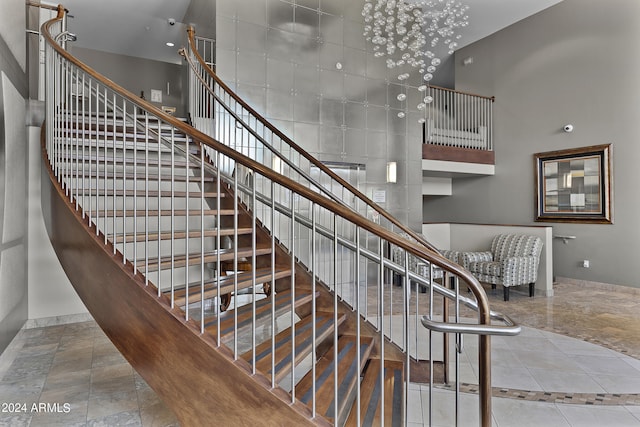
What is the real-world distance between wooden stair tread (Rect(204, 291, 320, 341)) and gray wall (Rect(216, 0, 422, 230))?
3.63m

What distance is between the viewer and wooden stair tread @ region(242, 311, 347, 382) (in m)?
1.94

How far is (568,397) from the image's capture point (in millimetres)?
2650

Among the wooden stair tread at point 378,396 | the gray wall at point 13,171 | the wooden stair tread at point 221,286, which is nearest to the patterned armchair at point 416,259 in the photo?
the wooden stair tread at point 378,396

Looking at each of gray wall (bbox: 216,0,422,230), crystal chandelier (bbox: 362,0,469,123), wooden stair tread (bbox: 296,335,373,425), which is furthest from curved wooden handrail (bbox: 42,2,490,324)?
gray wall (bbox: 216,0,422,230)

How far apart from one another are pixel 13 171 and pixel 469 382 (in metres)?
4.39

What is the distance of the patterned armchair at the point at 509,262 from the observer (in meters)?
5.57

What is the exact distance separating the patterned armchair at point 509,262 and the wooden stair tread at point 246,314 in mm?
3965

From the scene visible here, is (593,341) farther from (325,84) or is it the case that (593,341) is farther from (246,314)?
(325,84)

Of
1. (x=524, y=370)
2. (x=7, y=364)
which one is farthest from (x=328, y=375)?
(x=7, y=364)

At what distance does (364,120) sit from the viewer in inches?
255

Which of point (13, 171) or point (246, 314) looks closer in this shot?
point (246, 314)

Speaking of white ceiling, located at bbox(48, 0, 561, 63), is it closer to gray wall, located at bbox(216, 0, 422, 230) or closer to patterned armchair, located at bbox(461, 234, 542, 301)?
gray wall, located at bbox(216, 0, 422, 230)

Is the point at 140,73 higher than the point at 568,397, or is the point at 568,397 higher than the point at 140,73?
the point at 140,73

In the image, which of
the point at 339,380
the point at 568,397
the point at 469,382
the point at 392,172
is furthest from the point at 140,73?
the point at 568,397
